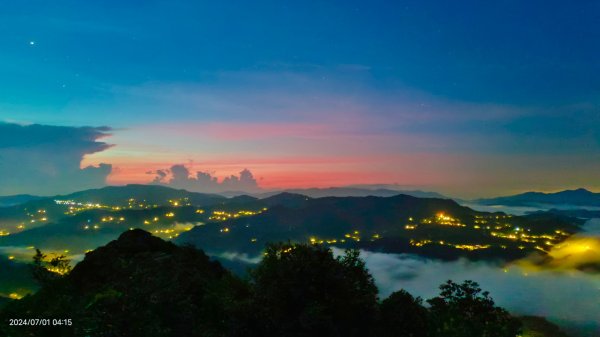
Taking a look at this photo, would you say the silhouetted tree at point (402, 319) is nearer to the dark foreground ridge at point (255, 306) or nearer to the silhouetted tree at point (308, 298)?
the dark foreground ridge at point (255, 306)

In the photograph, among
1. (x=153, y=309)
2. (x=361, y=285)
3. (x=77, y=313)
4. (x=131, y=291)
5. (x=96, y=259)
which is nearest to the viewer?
(x=77, y=313)

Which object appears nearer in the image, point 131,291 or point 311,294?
point 131,291

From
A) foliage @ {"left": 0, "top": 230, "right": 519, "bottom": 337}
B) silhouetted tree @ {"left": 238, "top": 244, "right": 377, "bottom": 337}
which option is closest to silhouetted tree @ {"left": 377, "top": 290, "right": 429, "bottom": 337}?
foliage @ {"left": 0, "top": 230, "right": 519, "bottom": 337}

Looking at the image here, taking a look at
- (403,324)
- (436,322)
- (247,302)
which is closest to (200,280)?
(247,302)

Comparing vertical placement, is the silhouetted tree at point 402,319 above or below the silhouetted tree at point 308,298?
below

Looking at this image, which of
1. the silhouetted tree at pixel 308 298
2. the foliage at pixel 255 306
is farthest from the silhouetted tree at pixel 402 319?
the silhouetted tree at pixel 308 298

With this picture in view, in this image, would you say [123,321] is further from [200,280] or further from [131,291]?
[200,280]
